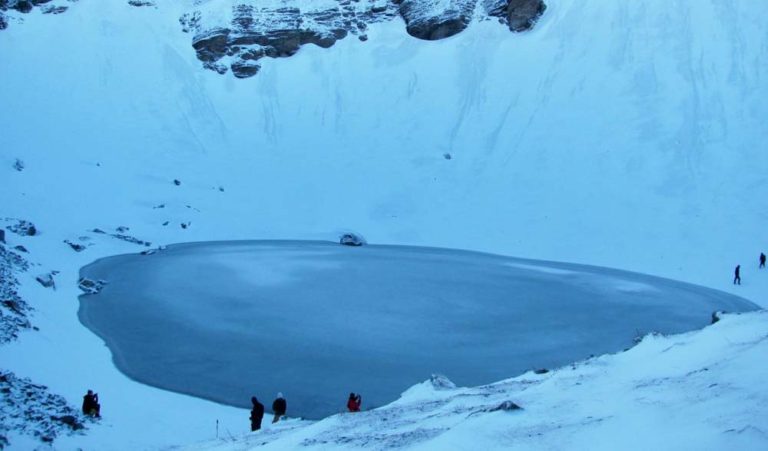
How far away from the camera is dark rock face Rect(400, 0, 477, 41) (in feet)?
192

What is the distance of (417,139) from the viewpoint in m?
48.2

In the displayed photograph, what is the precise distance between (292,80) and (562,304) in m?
40.3

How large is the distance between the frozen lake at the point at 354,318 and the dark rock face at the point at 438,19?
32149 mm

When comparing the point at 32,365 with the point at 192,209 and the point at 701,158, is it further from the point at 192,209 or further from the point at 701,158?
the point at 701,158

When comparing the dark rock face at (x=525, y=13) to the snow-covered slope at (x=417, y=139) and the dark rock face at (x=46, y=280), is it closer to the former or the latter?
the snow-covered slope at (x=417, y=139)

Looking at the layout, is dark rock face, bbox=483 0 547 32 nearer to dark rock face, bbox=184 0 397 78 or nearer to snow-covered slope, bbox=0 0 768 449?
snow-covered slope, bbox=0 0 768 449

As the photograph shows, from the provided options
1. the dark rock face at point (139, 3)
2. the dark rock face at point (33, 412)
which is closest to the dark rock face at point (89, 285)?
the dark rock face at point (33, 412)

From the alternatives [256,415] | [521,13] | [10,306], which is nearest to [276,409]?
[256,415]

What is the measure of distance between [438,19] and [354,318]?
145 ft

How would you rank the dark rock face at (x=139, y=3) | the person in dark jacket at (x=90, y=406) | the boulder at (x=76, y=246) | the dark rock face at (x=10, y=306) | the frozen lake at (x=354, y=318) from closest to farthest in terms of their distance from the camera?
the person in dark jacket at (x=90, y=406), the frozen lake at (x=354, y=318), the dark rock face at (x=10, y=306), the boulder at (x=76, y=246), the dark rock face at (x=139, y=3)

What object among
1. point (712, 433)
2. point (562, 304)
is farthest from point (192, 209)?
point (712, 433)

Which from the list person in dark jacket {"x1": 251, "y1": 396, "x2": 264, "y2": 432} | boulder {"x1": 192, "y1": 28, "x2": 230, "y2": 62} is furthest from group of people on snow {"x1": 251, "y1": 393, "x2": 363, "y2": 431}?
boulder {"x1": 192, "y1": 28, "x2": 230, "y2": 62}

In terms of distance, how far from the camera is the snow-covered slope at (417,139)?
1351 inches

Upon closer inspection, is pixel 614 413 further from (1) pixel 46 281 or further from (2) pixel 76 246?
(2) pixel 76 246
